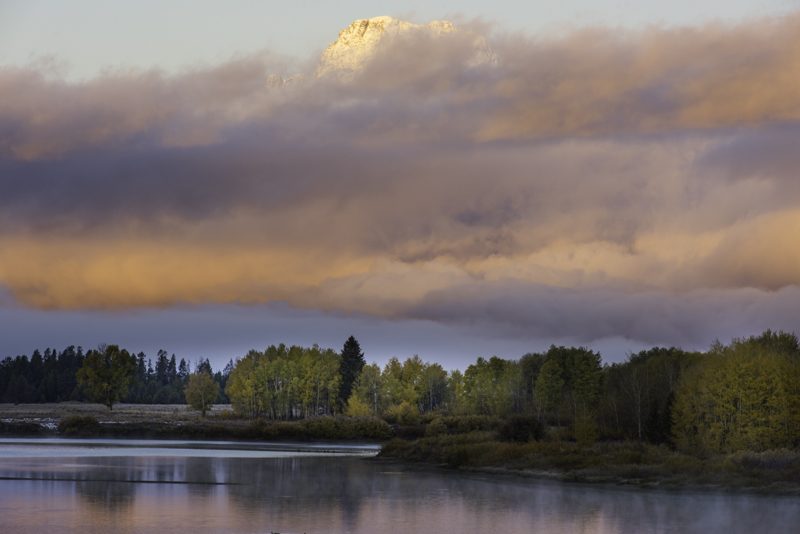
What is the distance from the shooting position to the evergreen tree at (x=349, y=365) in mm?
150875

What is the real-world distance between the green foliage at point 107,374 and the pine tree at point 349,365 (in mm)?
46032

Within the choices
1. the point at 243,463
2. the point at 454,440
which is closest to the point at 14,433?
the point at 243,463

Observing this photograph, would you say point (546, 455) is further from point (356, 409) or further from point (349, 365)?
point (349, 365)

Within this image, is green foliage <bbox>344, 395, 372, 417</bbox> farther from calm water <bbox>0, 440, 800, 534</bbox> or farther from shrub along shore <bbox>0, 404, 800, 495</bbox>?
calm water <bbox>0, 440, 800, 534</bbox>

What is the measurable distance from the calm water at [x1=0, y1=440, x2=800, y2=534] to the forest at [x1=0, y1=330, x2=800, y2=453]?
23.6 m

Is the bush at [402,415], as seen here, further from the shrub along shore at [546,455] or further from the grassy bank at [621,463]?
the grassy bank at [621,463]

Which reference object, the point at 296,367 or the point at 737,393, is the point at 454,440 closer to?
the point at 737,393

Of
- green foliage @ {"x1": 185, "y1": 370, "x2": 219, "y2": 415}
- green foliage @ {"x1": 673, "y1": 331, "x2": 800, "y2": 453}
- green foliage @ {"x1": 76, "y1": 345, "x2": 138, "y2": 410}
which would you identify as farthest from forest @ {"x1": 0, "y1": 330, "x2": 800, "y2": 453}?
green foliage @ {"x1": 76, "y1": 345, "x2": 138, "y2": 410}

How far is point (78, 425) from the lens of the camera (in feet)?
381

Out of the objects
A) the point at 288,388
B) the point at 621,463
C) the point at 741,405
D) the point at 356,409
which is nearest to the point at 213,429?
the point at 356,409

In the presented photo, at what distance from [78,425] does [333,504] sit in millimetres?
90460

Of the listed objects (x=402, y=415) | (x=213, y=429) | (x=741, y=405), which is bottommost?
(x=213, y=429)

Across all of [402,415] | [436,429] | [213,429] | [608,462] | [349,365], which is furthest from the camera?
[349,365]

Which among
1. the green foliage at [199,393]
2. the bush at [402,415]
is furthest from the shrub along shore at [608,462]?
the green foliage at [199,393]
